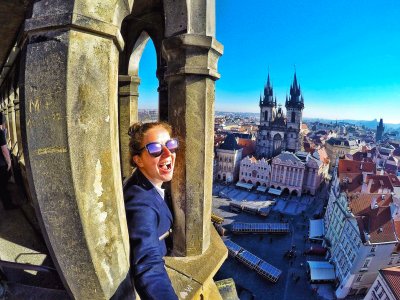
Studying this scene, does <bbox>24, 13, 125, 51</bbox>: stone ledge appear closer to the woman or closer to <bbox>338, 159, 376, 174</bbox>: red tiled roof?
the woman

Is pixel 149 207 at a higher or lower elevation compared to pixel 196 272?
higher

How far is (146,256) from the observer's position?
5.62 ft

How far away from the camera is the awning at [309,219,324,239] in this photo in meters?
28.4

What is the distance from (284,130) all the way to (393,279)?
4364 centimetres

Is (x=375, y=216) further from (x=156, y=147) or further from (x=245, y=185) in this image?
(x=245, y=185)

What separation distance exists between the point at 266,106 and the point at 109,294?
60487mm

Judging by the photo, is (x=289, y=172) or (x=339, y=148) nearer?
(x=289, y=172)

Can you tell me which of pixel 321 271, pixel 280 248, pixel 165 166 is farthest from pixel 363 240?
pixel 165 166

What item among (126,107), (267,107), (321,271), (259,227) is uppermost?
(267,107)

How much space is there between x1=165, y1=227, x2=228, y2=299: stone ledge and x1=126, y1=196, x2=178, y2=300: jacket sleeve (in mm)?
719

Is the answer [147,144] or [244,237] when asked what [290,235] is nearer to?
[244,237]

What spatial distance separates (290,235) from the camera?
29.2 m

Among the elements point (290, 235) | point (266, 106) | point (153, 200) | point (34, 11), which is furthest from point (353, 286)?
point (266, 106)

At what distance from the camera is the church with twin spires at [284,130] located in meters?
55.7
